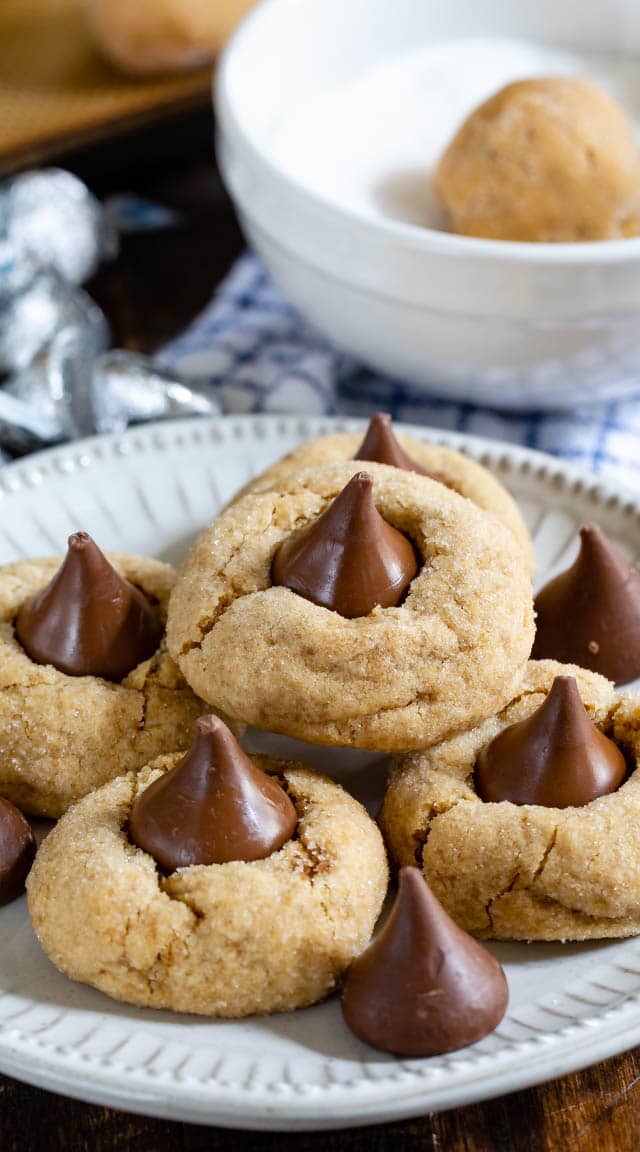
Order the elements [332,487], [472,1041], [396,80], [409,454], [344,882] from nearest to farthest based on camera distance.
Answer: [472,1041]
[344,882]
[332,487]
[409,454]
[396,80]

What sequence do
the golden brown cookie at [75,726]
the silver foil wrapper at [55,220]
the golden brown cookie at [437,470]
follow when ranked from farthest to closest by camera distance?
the silver foil wrapper at [55,220], the golden brown cookie at [437,470], the golden brown cookie at [75,726]

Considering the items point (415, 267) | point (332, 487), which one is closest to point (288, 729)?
point (332, 487)

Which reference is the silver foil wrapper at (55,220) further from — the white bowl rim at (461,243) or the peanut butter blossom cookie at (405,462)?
the peanut butter blossom cookie at (405,462)

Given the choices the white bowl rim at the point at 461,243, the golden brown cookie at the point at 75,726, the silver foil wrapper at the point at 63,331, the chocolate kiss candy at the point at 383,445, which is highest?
the white bowl rim at the point at 461,243

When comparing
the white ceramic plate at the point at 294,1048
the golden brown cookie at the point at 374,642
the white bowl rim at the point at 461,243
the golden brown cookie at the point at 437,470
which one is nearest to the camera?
the white ceramic plate at the point at 294,1048

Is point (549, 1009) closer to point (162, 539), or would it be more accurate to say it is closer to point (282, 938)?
point (282, 938)

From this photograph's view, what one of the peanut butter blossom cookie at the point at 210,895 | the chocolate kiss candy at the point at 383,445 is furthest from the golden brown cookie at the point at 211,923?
the chocolate kiss candy at the point at 383,445

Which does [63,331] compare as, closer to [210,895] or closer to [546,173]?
[546,173]

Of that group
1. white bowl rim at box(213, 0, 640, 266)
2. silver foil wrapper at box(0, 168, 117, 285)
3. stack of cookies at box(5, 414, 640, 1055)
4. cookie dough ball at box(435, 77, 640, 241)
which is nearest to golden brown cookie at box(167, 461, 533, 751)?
stack of cookies at box(5, 414, 640, 1055)
